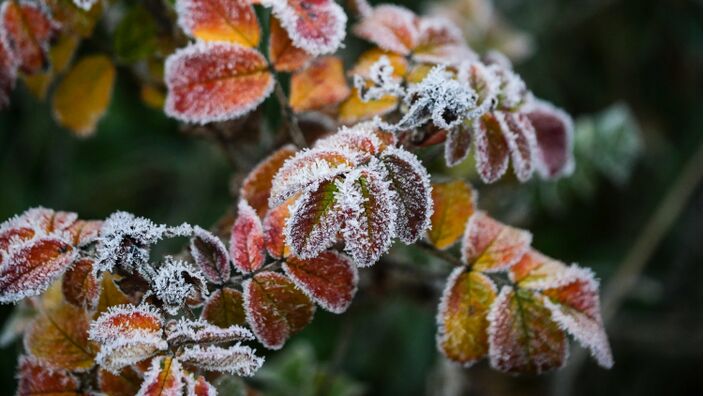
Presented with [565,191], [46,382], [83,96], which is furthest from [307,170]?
[565,191]

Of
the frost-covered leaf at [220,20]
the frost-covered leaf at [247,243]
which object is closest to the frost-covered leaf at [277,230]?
the frost-covered leaf at [247,243]

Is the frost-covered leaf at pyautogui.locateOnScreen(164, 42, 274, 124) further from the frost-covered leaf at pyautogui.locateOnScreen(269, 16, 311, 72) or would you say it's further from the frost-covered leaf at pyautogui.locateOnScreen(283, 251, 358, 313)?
the frost-covered leaf at pyautogui.locateOnScreen(283, 251, 358, 313)

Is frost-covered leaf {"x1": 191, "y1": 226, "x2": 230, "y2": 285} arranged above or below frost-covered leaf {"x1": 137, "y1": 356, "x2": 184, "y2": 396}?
above

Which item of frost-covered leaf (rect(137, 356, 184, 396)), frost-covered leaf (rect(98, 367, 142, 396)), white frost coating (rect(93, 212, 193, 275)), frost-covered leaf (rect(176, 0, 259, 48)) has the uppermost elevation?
frost-covered leaf (rect(176, 0, 259, 48))

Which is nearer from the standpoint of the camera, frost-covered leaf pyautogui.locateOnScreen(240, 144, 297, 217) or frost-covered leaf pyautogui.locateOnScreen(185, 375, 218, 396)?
frost-covered leaf pyautogui.locateOnScreen(185, 375, 218, 396)

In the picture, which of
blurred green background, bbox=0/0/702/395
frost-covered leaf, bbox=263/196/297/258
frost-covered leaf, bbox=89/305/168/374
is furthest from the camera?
blurred green background, bbox=0/0/702/395

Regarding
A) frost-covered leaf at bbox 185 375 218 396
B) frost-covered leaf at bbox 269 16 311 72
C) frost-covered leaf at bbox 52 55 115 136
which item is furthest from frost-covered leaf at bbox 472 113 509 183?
frost-covered leaf at bbox 52 55 115 136

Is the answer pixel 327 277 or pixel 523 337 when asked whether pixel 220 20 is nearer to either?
pixel 327 277
